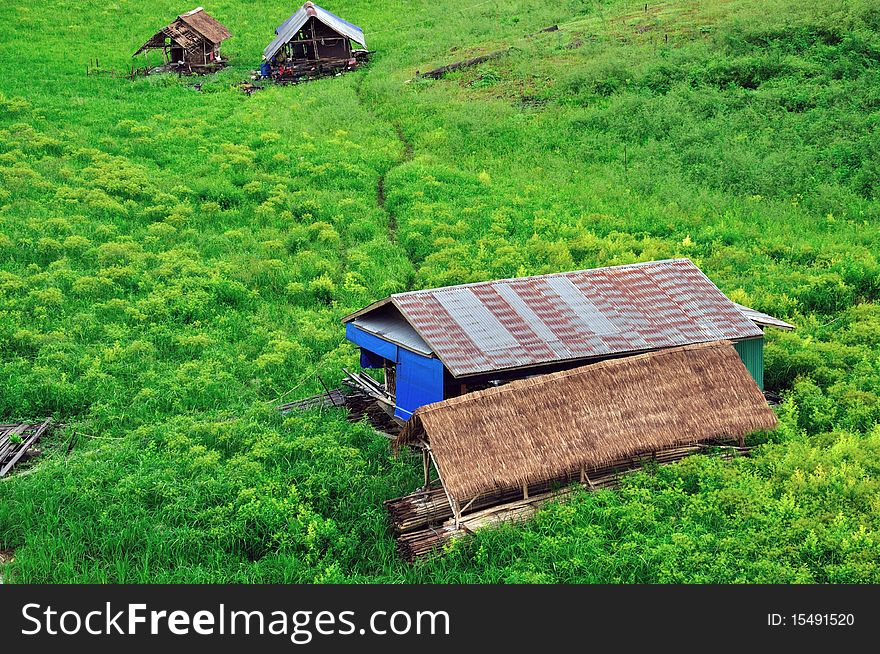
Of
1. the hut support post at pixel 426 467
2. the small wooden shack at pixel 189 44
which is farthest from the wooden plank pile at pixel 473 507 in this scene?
the small wooden shack at pixel 189 44

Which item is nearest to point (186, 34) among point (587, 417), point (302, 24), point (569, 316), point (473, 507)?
point (302, 24)

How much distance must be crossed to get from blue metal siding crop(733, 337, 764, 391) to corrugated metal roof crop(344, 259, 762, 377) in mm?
288

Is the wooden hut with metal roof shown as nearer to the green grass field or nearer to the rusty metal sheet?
the rusty metal sheet

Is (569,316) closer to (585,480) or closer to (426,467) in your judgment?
(585,480)

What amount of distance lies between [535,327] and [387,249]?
1137cm

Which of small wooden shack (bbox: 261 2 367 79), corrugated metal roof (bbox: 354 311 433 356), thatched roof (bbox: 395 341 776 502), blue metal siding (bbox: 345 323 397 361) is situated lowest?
thatched roof (bbox: 395 341 776 502)

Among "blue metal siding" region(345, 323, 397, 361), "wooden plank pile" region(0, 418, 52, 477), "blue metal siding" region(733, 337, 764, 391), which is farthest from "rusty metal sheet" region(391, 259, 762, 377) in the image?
"wooden plank pile" region(0, 418, 52, 477)

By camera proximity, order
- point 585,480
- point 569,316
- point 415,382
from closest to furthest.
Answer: point 585,480
point 415,382
point 569,316

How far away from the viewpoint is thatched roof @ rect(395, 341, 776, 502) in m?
16.4

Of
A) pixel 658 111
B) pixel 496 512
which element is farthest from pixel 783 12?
pixel 496 512

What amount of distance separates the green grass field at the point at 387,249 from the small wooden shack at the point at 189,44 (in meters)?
1.90

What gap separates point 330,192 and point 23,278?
11.1 metres

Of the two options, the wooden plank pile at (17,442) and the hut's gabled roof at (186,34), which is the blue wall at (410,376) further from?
the hut's gabled roof at (186,34)

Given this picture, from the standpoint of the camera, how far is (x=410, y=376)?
19406mm
